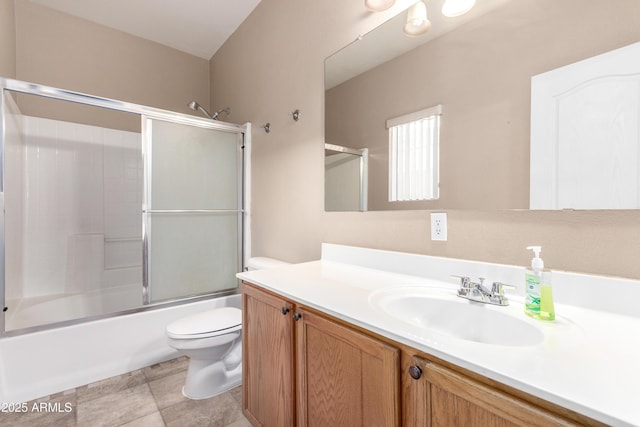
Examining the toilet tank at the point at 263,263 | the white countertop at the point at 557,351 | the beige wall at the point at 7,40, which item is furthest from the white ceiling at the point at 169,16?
the white countertop at the point at 557,351

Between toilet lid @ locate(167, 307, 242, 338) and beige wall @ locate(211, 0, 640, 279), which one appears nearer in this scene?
beige wall @ locate(211, 0, 640, 279)

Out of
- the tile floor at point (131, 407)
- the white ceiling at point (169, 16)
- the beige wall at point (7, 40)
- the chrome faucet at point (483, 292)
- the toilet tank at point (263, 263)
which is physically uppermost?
the white ceiling at point (169, 16)

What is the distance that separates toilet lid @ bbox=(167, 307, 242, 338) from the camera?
5.02ft

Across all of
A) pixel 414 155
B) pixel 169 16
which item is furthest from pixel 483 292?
pixel 169 16

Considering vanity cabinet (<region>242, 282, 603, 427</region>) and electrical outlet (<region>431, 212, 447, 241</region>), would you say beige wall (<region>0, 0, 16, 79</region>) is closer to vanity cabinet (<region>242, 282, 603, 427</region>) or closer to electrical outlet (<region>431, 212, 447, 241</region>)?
vanity cabinet (<region>242, 282, 603, 427</region>)

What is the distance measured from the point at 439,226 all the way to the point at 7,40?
3.19 meters

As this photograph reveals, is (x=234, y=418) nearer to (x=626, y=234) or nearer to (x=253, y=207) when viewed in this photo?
(x=253, y=207)

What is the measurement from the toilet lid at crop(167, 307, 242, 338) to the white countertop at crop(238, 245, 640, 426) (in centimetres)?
75

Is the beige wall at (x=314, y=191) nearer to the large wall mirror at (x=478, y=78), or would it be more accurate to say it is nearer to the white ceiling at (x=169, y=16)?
the large wall mirror at (x=478, y=78)

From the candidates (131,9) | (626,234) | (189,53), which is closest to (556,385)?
(626,234)

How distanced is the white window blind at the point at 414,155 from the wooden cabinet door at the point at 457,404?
0.74 meters

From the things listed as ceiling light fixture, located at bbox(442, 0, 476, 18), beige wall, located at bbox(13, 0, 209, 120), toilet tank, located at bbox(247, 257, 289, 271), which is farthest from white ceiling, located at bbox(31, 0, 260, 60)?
toilet tank, located at bbox(247, 257, 289, 271)

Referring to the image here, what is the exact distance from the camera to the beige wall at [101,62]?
2348 millimetres

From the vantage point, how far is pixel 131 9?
2.43m
